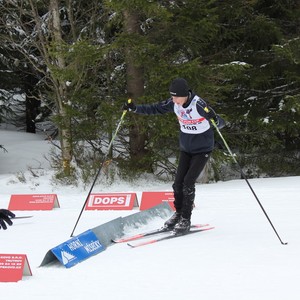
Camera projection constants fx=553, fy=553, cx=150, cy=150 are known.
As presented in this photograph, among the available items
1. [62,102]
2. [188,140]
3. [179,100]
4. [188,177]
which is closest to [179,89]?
[179,100]

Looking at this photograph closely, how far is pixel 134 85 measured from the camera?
1201 cm

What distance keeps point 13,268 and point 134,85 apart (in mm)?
7936

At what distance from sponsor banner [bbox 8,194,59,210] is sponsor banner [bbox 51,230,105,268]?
318 cm

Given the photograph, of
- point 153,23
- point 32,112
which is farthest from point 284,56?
point 32,112

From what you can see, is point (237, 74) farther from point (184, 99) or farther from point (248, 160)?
point (184, 99)

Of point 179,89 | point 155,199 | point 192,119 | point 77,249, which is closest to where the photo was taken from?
point 77,249

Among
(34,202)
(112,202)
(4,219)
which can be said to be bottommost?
(34,202)

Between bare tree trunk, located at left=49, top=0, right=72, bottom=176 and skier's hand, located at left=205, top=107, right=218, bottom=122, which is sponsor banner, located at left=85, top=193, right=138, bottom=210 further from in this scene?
bare tree trunk, located at left=49, top=0, right=72, bottom=176

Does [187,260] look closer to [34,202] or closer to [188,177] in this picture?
[188,177]

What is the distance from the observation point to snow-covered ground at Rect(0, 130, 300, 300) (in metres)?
4.07

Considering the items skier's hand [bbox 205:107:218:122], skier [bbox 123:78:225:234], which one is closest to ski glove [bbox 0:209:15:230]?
skier [bbox 123:78:225:234]

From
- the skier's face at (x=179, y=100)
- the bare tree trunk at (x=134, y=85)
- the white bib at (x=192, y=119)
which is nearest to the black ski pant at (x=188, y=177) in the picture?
the white bib at (x=192, y=119)

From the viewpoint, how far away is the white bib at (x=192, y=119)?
5859 mm

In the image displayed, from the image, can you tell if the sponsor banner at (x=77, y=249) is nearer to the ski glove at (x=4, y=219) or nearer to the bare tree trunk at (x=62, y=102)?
the ski glove at (x=4, y=219)
